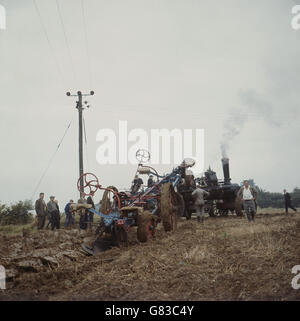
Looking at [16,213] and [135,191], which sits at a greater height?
[135,191]

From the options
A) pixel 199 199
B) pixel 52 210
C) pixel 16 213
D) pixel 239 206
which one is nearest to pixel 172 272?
pixel 199 199

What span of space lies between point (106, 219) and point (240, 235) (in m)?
3.14

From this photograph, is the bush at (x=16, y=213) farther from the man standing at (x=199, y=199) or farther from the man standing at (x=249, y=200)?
the man standing at (x=249, y=200)

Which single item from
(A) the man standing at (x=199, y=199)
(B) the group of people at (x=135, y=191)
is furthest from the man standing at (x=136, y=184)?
(A) the man standing at (x=199, y=199)

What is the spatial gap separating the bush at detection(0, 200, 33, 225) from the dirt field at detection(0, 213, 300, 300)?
13081 mm

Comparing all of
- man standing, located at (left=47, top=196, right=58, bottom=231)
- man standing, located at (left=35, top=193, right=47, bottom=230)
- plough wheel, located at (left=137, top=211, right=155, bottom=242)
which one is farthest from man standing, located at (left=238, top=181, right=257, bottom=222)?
man standing, located at (left=35, top=193, right=47, bottom=230)

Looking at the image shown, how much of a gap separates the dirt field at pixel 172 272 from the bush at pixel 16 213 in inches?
515

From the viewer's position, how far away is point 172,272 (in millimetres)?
4316

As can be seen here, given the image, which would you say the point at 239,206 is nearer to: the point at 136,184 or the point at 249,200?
the point at 249,200

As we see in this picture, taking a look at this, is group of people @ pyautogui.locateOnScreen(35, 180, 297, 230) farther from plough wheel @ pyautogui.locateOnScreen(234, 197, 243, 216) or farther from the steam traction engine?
the steam traction engine

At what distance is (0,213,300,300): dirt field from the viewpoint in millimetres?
3584

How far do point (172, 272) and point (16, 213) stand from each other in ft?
53.3

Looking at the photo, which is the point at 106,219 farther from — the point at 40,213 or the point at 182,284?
the point at 40,213
